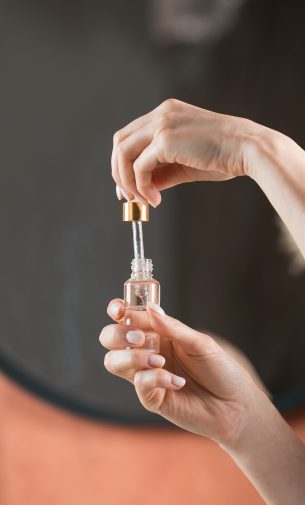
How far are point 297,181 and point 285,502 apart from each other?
1.14ft

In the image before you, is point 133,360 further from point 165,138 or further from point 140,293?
point 165,138

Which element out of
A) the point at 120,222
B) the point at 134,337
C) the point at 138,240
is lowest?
the point at 134,337

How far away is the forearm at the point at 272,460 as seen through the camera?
769 millimetres

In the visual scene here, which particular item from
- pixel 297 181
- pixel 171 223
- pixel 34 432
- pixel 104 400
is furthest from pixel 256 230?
pixel 297 181

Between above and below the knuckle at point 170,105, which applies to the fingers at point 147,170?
below

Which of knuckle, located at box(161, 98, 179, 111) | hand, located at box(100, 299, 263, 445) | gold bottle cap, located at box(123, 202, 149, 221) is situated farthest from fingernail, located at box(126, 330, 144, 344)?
knuckle, located at box(161, 98, 179, 111)

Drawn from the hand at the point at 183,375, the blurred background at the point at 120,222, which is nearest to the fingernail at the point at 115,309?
the hand at the point at 183,375

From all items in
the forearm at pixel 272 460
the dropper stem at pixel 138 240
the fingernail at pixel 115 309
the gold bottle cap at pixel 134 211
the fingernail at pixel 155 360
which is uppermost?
the gold bottle cap at pixel 134 211

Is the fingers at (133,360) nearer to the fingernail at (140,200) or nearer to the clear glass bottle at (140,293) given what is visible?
the clear glass bottle at (140,293)

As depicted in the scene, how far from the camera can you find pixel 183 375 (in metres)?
0.78

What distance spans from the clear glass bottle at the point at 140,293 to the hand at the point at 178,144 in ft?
0.24

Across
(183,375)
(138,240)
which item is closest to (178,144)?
(138,240)

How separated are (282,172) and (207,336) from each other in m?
0.20

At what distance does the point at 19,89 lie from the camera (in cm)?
139
